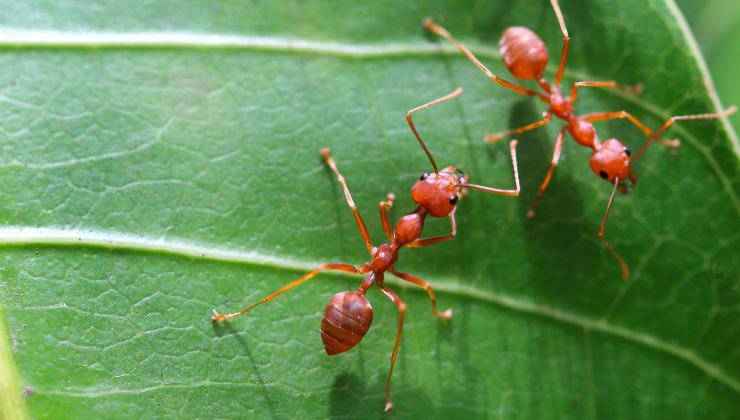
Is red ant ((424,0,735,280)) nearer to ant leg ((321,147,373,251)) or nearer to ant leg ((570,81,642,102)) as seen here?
ant leg ((570,81,642,102))

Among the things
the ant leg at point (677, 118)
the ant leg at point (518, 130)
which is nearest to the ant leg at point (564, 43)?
the ant leg at point (518, 130)

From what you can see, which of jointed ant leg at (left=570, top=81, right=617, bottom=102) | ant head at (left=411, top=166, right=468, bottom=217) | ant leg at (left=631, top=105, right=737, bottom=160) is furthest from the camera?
jointed ant leg at (left=570, top=81, right=617, bottom=102)

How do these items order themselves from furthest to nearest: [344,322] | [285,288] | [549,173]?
[549,173], [285,288], [344,322]

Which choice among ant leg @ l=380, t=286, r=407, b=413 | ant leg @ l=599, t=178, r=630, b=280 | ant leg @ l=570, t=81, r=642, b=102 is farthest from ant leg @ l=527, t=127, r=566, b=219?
ant leg @ l=380, t=286, r=407, b=413

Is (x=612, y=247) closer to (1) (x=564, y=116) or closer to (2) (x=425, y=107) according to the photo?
(1) (x=564, y=116)

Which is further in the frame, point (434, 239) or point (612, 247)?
point (612, 247)

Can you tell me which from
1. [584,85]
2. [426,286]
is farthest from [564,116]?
[426,286]
